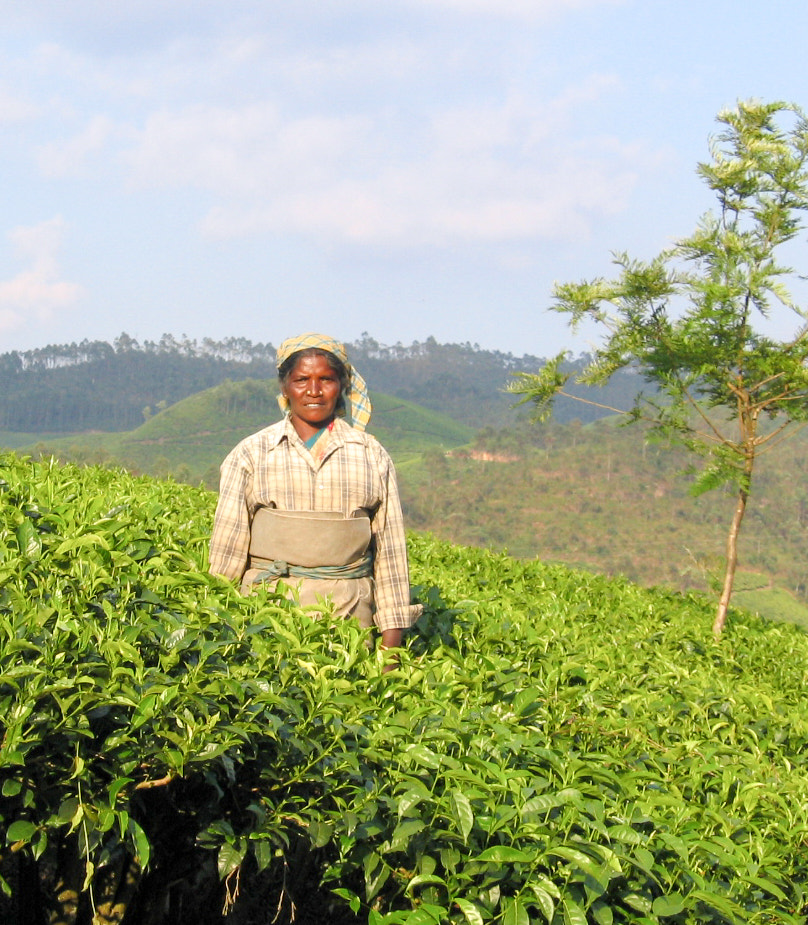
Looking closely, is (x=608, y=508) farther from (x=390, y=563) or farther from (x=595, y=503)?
(x=390, y=563)

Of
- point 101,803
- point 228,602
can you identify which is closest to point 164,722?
point 101,803

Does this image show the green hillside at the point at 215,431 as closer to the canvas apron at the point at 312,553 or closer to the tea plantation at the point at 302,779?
the canvas apron at the point at 312,553

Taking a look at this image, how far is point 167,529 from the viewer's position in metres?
4.12

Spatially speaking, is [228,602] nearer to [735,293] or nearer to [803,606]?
[735,293]

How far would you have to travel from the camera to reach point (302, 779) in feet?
7.98

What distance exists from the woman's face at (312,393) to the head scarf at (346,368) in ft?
0.15

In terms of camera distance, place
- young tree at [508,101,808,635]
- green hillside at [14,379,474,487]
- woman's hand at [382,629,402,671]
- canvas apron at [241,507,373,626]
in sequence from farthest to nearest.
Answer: green hillside at [14,379,474,487]
young tree at [508,101,808,635]
woman's hand at [382,629,402,671]
canvas apron at [241,507,373,626]

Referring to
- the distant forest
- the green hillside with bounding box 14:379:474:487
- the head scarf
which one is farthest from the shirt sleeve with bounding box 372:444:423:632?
the distant forest

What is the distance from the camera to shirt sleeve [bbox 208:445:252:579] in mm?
3396

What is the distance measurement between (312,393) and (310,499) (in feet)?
1.16

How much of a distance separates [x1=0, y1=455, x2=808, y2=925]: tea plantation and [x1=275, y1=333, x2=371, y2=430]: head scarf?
2.46 ft

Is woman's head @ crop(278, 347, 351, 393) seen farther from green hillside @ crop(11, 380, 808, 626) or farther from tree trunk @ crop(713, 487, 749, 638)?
green hillside @ crop(11, 380, 808, 626)

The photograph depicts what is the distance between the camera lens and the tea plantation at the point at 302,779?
7.35 ft

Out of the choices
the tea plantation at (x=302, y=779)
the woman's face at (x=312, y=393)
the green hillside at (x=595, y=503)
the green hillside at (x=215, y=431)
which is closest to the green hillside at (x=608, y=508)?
the green hillside at (x=595, y=503)
